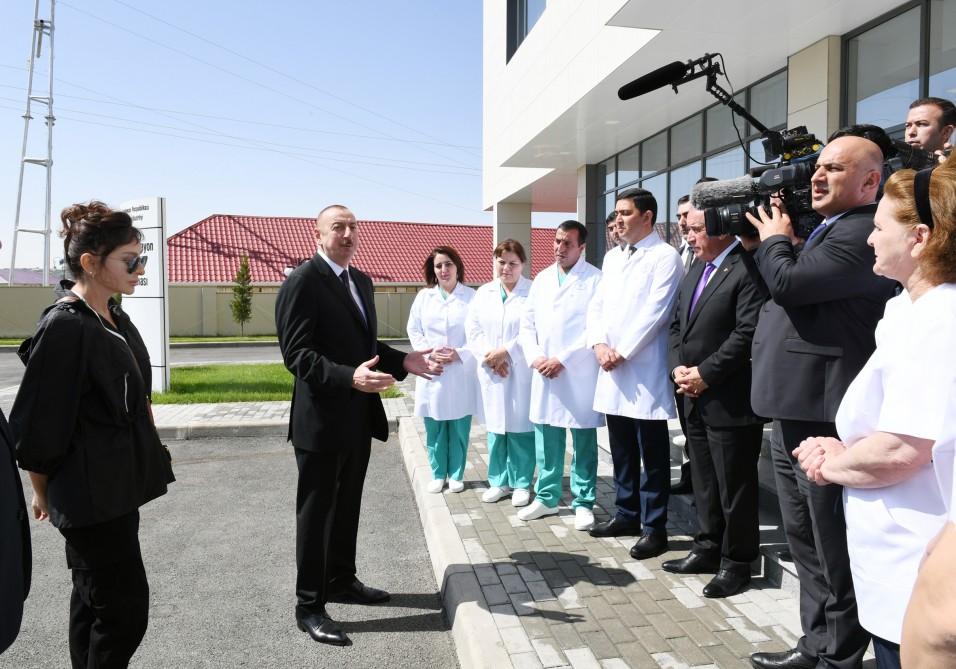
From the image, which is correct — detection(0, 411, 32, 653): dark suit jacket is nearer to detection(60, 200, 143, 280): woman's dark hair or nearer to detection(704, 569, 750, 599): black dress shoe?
detection(60, 200, 143, 280): woman's dark hair

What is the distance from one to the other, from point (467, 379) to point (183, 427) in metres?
4.67

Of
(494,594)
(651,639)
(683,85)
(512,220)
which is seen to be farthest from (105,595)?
(512,220)

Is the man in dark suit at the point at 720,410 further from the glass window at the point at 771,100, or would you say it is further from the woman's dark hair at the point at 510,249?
the glass window at the point at 771,100

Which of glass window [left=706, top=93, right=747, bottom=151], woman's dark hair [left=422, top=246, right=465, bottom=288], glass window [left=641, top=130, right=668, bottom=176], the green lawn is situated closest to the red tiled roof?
the green lawn

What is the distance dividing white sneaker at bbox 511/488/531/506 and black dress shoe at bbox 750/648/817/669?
2.55m

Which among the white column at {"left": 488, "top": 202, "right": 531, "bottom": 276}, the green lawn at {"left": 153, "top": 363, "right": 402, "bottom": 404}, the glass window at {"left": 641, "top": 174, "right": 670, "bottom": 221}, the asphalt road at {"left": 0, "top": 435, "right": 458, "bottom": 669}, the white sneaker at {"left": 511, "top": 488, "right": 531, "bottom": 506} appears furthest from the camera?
the white column at {"left": 488, "top": 202, "right": 531, "bottom": 276}

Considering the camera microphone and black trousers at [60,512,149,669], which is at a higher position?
the camera microphone

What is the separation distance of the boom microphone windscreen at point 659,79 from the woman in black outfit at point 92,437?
2.93 m

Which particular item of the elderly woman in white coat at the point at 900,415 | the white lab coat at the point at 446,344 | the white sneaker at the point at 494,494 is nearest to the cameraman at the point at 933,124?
the elderly woman in white coat at the point at 900,415

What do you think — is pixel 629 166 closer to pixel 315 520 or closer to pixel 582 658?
pixel 315 520

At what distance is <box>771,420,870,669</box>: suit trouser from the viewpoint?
2.71m

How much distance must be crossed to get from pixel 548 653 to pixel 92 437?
2.11m

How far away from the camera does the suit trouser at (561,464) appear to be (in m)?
5.01

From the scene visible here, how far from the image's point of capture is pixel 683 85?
8734 mm
